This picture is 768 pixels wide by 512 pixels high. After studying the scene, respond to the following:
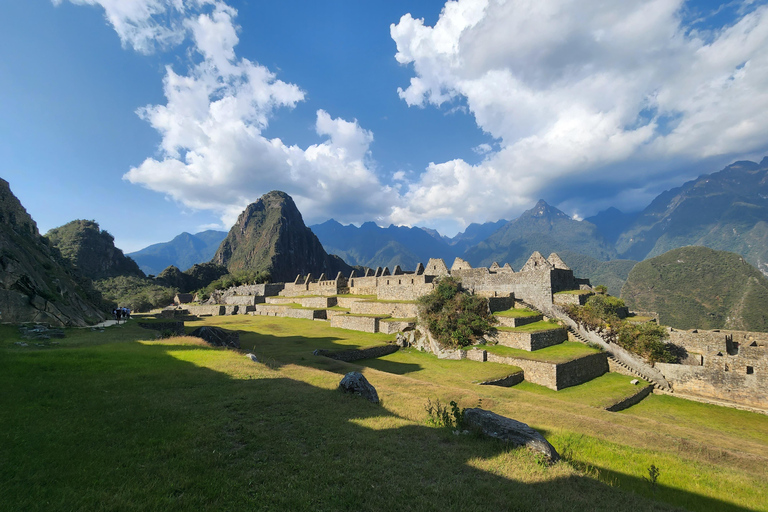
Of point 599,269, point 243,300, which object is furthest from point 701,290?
point 243,300

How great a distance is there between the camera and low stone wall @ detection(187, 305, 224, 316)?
45.4 meters

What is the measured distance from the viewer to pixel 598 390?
52.0 ft

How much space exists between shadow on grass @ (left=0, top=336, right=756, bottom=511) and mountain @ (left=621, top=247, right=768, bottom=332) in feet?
235

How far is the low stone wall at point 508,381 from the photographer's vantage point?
50.8 ft

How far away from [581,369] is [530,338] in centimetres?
289

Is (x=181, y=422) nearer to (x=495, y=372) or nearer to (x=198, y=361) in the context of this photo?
(x=198, y=361)

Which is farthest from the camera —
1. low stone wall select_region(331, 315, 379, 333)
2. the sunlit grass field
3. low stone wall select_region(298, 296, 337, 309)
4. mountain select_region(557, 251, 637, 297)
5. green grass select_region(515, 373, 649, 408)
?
mountain select_region(557, 251, 637, 297)

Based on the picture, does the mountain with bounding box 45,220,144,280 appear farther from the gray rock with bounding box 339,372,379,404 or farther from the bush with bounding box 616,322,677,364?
the bush with bounding box 616,322,677,364

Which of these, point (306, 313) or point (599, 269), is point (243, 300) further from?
point (599, 269)

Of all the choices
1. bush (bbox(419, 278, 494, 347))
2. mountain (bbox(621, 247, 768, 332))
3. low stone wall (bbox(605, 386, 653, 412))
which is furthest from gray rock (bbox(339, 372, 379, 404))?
mountain (bbox(621, 247, 768, 332))

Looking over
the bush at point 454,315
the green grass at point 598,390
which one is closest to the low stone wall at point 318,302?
the bush at point 454,315

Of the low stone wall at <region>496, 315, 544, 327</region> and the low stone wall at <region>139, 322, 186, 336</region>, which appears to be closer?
the low stone wall at <region>496, 315, 544, 327</region>

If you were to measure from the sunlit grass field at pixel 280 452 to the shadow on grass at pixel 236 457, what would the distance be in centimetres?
3

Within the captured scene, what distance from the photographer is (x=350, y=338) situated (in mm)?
23594
